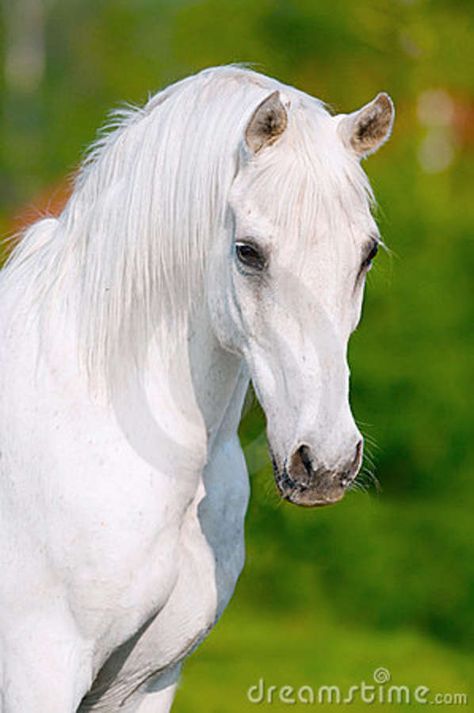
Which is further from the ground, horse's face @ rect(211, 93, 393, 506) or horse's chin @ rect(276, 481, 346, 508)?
horse's face @ rect(211, 93, 393, 506)

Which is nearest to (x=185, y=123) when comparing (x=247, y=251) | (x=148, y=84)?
(x=247, y=251)

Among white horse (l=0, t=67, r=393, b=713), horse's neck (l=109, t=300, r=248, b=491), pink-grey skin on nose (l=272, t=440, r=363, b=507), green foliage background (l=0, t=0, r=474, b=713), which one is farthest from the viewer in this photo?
green foliage background (l=0, t=0, r=474, b=713)

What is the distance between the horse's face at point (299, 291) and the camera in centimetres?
320

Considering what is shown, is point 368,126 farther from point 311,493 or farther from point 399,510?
point 399,510

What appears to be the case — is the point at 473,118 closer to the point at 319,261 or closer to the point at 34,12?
the point at 319,261

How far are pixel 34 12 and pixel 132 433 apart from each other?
3928cm

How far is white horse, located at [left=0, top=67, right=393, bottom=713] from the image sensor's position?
3.28 m

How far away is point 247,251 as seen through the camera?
329cm

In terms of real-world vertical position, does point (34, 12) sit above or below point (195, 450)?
below

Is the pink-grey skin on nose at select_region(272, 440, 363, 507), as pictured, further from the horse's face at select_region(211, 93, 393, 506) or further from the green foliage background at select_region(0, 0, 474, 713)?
the green foliage background at select_region(0, 0, 474, 713)

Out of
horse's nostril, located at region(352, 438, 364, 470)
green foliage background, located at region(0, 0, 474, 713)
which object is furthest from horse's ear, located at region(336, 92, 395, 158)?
green foliage background, located at region(0, 0, 474, 713)

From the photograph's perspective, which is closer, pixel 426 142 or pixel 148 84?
pixel 426 142

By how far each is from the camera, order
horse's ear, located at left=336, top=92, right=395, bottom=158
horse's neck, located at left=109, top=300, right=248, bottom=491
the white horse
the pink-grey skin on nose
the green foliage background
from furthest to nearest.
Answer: the green foliage background
horse's neck, located at left=109, top=300, right=248, bottom=491
horse's ear, located at left=336, top=92, right=395, bottom=158
the white horse
the pink-grey skin on nose

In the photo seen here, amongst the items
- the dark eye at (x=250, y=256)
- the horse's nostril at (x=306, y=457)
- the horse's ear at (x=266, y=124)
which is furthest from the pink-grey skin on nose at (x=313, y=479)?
the horse's ear at (x=266, y=124)
